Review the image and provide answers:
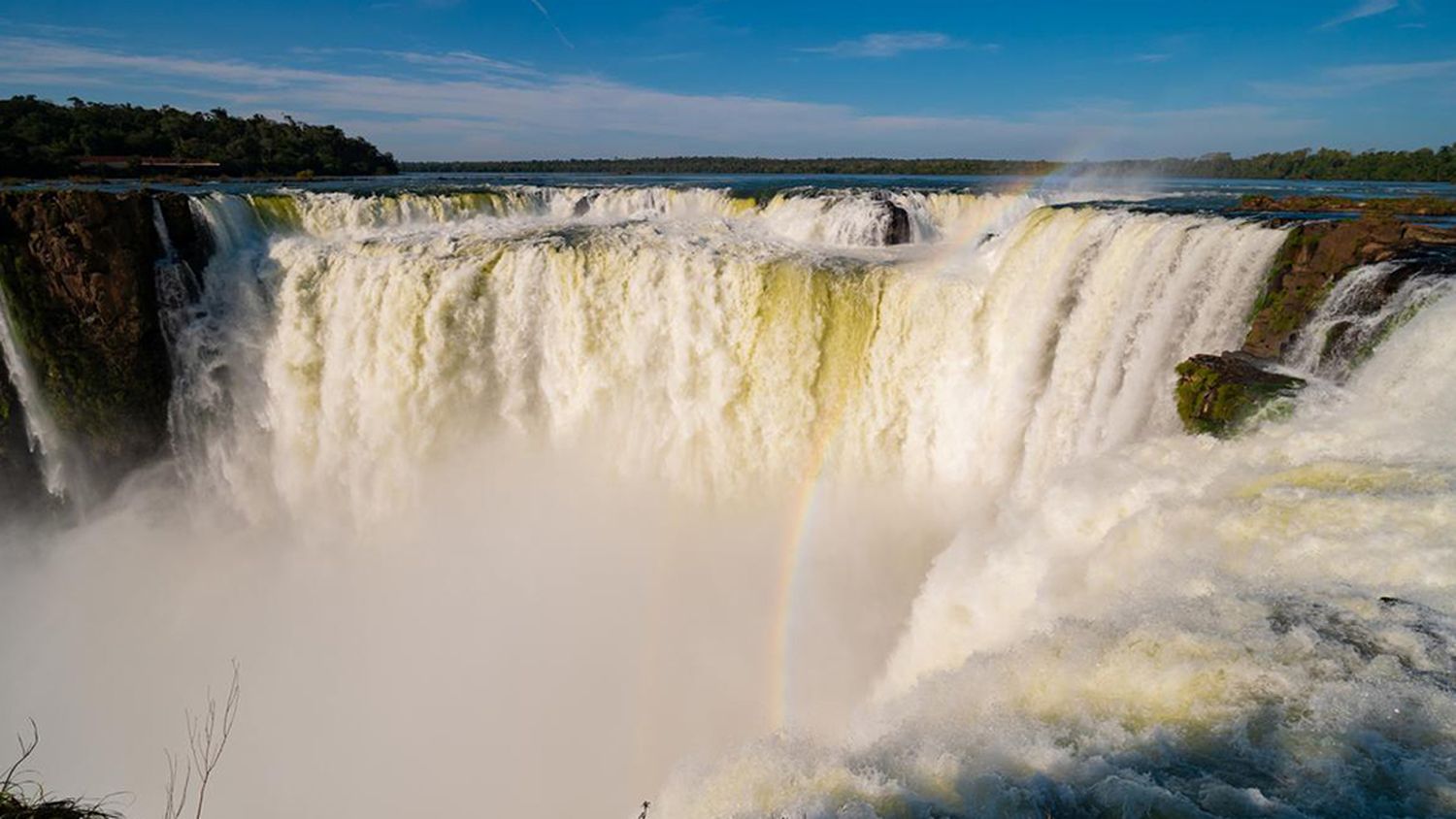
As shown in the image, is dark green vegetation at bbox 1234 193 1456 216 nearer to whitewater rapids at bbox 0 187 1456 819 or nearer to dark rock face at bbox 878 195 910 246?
whitewater rapids at bbox 0 187 1456 819

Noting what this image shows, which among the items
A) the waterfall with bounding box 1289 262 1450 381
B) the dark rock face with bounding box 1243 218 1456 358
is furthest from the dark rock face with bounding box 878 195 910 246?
the waterfall with bounding box 1289 262 1450 381

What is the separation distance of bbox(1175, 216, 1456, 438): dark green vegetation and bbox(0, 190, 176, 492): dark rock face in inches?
645

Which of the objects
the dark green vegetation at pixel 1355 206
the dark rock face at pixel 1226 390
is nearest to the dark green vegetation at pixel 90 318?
the dark rock face at pixel 1226 390

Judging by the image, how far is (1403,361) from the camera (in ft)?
19.4

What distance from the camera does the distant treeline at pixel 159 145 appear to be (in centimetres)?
2820

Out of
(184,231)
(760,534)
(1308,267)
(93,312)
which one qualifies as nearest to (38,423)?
(93,312)

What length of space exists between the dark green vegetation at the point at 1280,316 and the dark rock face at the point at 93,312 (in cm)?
1638

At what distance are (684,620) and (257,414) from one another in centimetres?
928

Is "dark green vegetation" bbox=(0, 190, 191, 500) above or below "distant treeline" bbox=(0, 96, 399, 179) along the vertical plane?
below

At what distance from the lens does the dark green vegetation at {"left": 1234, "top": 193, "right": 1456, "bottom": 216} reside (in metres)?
11.7

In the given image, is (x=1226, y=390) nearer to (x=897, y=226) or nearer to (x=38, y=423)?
(x=897, y=226)

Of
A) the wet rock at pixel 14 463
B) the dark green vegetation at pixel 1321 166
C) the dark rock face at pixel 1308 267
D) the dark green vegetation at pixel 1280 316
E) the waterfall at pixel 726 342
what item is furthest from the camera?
the dark green vegetation at pixel 1321 166

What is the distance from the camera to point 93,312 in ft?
46.4

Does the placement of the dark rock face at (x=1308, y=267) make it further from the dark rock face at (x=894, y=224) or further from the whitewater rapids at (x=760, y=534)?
the dark rock face at (x=894, y=224)
